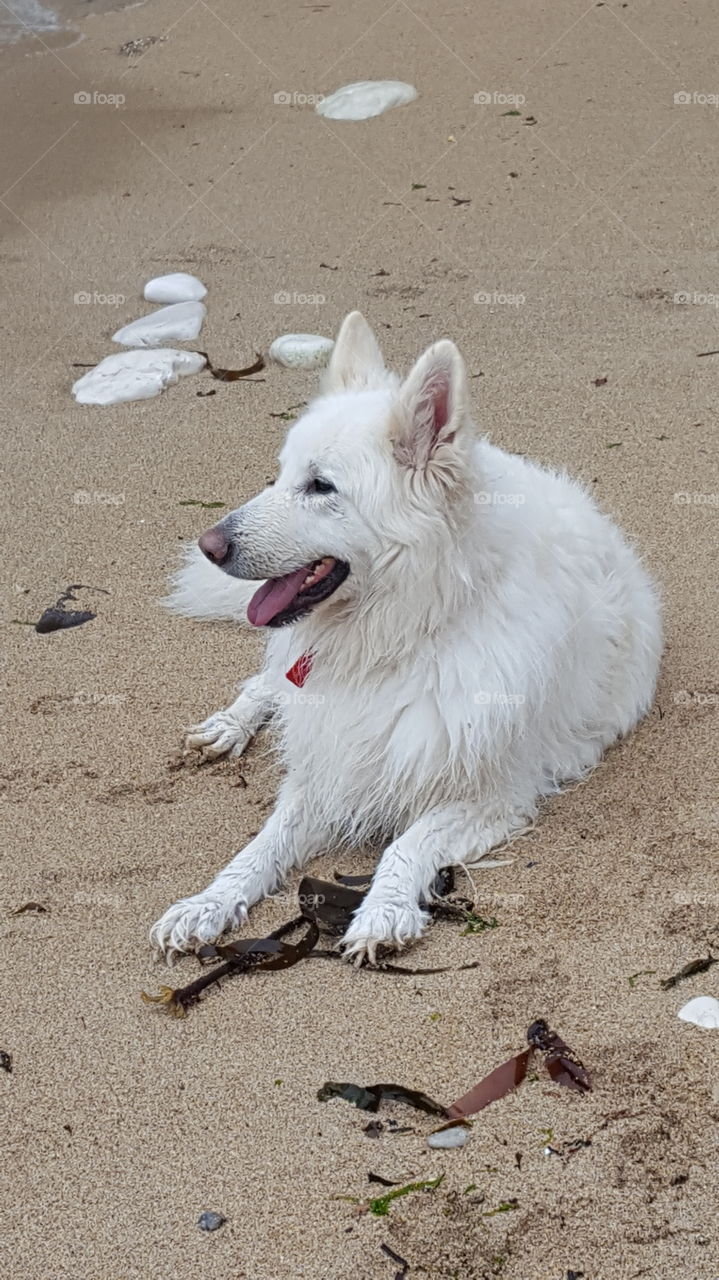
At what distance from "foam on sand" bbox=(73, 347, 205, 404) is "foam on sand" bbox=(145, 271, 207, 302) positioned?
67 cm

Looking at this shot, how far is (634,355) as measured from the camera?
7512mm

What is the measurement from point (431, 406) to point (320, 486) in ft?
1.29

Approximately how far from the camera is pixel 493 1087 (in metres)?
3.33

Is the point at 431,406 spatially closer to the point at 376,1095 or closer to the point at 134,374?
the point at 376,1095

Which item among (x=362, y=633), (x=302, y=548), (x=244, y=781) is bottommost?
(x=244, y=781)

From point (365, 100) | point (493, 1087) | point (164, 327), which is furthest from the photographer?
point (365, 100)

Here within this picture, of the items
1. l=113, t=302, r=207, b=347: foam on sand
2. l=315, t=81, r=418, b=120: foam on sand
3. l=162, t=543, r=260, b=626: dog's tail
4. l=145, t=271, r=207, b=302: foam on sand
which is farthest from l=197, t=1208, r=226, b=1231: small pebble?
l=315, t=81, r=418, b=120: foam on sand

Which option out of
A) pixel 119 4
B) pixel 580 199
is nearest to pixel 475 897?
pixel 580 199

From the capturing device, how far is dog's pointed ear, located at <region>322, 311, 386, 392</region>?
4.32m

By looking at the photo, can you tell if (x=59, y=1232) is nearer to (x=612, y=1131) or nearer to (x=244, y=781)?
(x=612, y=1131)

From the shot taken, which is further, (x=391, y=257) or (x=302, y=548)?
(x=391, y=257)

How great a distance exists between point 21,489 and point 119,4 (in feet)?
28.0

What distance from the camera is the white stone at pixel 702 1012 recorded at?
11.3 ft

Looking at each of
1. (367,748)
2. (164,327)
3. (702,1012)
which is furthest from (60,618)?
(702,1012)
